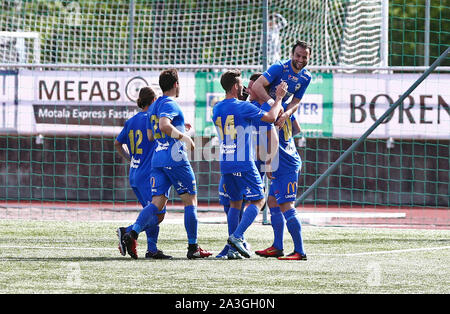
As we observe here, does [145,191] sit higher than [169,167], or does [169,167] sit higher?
[169,167]

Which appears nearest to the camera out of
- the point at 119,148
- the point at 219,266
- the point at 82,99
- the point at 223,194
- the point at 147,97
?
the point at 219,266

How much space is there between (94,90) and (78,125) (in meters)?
0.67

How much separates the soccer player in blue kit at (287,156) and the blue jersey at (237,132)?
276 millimetres

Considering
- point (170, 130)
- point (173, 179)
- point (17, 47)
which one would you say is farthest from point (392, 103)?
point (17, 47)

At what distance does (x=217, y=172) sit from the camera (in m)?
15.9

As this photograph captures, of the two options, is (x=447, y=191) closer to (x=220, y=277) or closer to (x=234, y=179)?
(x=234, y=179)

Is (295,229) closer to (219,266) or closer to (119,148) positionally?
(219,266)

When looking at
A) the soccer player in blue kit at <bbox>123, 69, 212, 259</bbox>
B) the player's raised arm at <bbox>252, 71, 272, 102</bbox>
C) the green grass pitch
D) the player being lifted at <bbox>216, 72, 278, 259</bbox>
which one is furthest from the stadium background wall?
the soccer player in blue kit at <bbox>123, 69, 212, 259</bbox>

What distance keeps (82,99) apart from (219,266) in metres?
7.73

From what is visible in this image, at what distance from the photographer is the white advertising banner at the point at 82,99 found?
14789 mm

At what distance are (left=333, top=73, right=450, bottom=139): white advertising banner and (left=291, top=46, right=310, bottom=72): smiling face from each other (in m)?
6.03

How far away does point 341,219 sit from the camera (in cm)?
1433

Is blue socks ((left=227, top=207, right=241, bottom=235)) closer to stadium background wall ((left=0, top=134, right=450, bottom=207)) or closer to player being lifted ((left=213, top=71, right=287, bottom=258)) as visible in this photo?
player being lifted ((left=213, top=71, right=287, bottom=258))

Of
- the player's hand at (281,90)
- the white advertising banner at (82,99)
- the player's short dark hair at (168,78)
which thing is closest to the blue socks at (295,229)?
the player's hand at (281,90)
